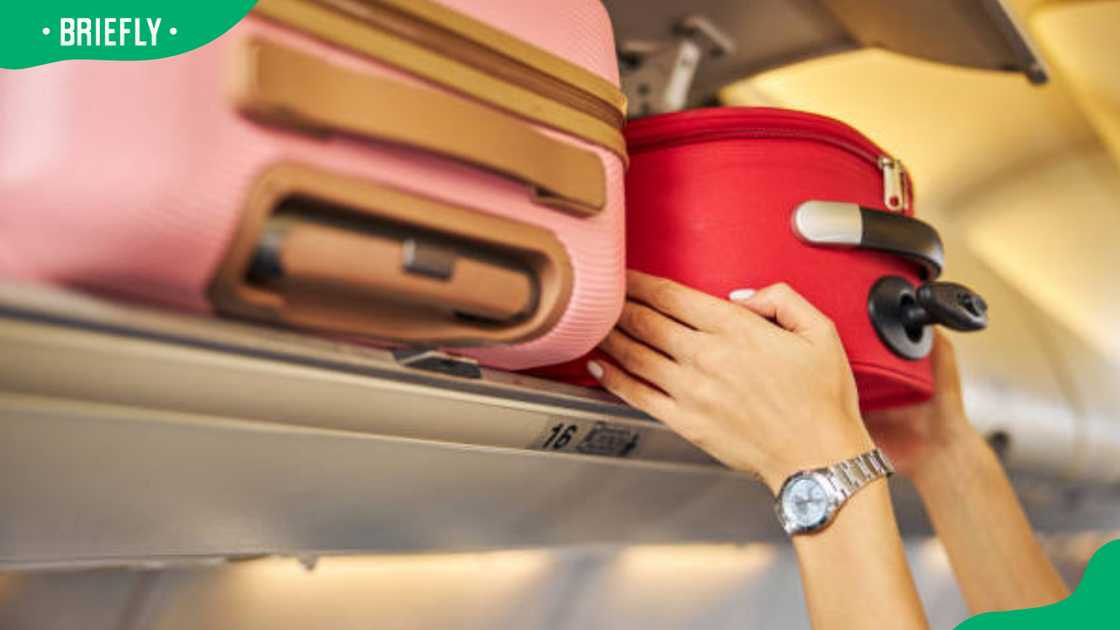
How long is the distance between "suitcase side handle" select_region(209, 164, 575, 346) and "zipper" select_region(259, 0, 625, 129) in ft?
0.40

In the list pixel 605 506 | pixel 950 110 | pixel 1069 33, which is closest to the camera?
pixel 605 506

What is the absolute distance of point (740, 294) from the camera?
1003 millimetres

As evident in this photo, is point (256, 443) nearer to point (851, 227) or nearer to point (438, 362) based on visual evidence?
point (438, 362)

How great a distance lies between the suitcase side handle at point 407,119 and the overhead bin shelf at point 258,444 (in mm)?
183

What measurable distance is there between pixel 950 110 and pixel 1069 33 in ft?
1.44

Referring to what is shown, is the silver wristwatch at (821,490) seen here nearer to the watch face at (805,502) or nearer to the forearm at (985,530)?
the watch face at (805,502)

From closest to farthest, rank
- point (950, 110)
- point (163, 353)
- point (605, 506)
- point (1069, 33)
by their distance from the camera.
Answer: point (163, 353), point (605, 506), point (1069, 33), point (950, 110)

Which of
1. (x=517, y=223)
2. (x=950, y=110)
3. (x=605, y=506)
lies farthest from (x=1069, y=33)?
(x=517, y=223)

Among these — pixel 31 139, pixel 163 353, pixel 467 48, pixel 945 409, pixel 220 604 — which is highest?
pixel 467 48

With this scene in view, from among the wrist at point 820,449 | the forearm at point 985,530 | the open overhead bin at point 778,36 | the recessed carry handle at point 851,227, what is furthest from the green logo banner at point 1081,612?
the open overhead bin at point 778,36

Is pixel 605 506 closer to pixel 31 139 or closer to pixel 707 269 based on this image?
pixel 707 269

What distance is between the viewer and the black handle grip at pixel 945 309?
1.06 m

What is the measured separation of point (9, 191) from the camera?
55 centimetres

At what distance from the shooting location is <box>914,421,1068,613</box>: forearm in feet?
5.44
